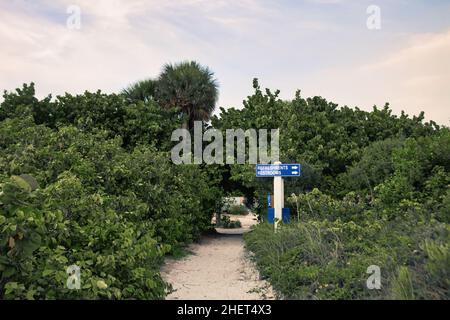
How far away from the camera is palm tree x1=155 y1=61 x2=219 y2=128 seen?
2538 centimetres

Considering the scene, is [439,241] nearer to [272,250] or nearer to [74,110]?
[272,250]

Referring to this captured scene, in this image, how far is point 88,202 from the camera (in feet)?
25.3

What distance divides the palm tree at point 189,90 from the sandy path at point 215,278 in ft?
36.9

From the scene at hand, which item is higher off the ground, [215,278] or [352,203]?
[352,203]

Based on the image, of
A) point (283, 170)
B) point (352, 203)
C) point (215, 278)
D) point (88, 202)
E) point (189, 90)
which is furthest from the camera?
point (189, 90)

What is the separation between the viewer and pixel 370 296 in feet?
21.1

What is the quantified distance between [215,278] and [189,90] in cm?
1593

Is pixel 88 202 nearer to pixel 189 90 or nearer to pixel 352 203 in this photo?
pixel 352 203

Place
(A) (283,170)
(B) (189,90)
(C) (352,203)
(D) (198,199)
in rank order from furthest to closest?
(B) (189,90) → (D) (198,199) → (A) (283,170) → (C) (352,203)

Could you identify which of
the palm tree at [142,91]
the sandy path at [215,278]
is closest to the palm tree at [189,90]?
the palm tree at [142,91]

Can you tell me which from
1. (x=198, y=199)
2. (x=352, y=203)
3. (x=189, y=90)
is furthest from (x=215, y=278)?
(x=189, y=90)

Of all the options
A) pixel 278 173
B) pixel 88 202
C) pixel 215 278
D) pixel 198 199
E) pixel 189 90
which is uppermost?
pixel 189 90

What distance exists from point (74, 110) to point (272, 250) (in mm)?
15627

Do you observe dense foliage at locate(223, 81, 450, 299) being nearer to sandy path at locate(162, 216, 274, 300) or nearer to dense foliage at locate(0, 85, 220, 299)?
sandy path at locate(162, 216, 274, 300)
